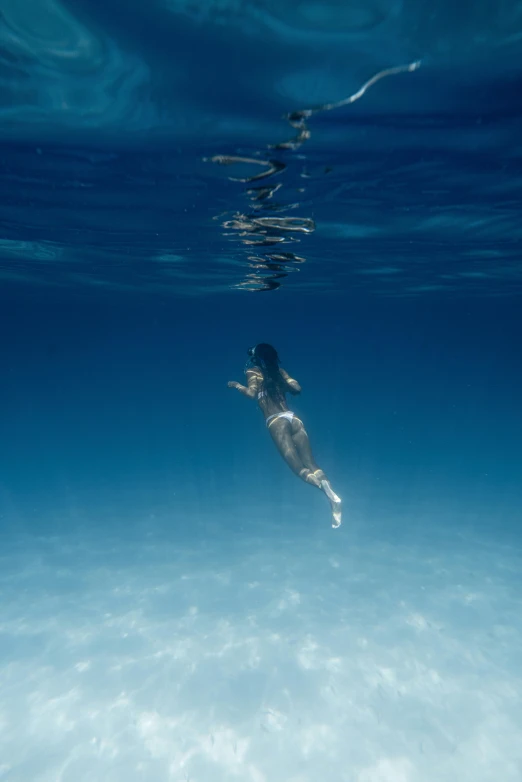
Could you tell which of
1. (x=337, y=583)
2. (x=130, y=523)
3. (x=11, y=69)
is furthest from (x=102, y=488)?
(x=11, y=69)

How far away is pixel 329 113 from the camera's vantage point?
8.49 m

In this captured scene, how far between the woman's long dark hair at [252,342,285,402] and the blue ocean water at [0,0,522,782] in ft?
14.3

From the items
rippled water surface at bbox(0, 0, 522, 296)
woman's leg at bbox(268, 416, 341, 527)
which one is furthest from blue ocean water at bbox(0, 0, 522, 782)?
woman's leg at bbox(268, 416, 341, 527)

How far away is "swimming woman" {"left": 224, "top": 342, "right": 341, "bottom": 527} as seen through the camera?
419 inches

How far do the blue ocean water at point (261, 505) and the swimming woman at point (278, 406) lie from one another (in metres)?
4.30

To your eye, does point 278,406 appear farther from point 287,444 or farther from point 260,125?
point 260,125

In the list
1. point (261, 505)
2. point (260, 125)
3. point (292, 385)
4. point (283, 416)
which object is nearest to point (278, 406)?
point (283, 416)

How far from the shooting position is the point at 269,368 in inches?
422

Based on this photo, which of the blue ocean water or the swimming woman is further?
the swimming woman

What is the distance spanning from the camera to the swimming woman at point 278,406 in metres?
10.6

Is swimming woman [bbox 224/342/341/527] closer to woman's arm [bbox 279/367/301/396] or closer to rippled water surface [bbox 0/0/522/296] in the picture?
woman's arm [bbox 279/367/301/396]

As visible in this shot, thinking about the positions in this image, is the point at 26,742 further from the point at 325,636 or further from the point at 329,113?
the point at 329,113

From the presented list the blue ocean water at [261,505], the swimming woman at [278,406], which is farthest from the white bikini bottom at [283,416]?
the blue ocean water at [261,505]

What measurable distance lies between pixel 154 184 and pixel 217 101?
15.8 feet
